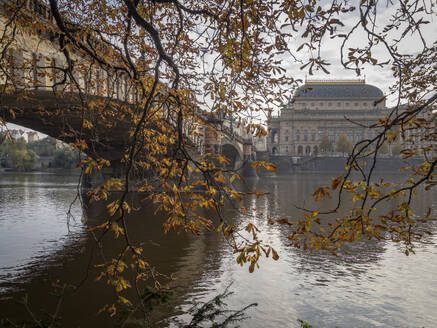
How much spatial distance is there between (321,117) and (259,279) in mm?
106989

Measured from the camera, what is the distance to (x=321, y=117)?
111000mm

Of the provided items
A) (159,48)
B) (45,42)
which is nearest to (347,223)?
(159,48)

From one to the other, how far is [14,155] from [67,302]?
82113 millimetres

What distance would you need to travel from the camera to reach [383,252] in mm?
12938

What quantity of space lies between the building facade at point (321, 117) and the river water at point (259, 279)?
97858 millimetres

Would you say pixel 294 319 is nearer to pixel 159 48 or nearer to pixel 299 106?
pixel 159 48

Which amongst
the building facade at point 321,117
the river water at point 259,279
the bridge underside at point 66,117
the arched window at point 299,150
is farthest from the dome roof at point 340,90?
the river water at point 259,279

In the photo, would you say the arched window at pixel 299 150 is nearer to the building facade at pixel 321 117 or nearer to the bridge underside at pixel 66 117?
the building facade at pixel 321 117

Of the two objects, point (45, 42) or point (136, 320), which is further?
point (45, 42)

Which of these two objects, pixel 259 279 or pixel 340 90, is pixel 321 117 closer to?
pixel 340 90

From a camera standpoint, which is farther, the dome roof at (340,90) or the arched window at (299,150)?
the arched window at (299,150)

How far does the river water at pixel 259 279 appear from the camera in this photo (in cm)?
795

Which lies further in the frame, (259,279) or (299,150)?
(299,150)

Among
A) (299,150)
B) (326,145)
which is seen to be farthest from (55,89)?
(299,150)
